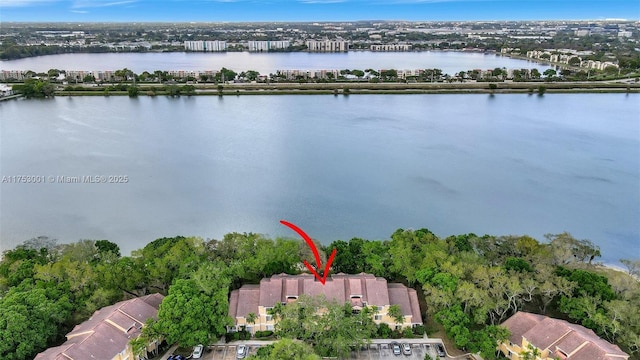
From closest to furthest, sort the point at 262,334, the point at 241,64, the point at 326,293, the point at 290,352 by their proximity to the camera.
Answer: the point at 290,352 → the point at 262,334 → the point at 326,293 → the point at 241,64

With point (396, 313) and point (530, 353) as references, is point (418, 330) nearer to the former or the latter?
point (396, 313)

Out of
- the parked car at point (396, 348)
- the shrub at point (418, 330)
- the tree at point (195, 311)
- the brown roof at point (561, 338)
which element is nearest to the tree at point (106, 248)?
the tree at point (195, 311)

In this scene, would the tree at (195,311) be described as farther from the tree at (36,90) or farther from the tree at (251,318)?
the tree at (36,90)

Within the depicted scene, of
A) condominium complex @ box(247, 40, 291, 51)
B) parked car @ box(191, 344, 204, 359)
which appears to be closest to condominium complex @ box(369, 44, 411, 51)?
condominium complex @ box(247, 40, 291, 51)

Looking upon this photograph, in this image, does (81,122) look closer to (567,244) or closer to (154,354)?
(154,354)

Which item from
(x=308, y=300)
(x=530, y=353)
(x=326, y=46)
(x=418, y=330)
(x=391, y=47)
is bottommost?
(x=418, y=330)

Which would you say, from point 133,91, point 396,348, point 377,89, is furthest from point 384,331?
point 133,91
